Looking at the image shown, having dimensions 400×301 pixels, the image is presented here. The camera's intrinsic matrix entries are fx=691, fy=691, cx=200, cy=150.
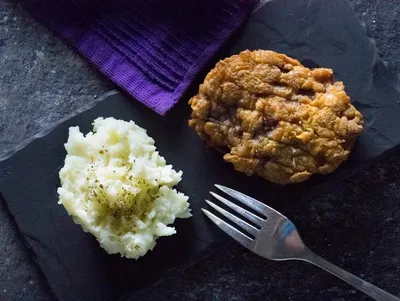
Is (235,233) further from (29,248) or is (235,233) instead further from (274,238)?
(29,248)

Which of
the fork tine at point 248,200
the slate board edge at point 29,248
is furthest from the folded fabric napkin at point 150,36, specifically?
the slate board edge at point 29,248

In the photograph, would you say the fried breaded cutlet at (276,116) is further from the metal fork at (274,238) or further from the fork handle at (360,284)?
the fork handle at (360,284)

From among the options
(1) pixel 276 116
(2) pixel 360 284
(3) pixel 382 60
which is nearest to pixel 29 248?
(1) pixel 276 116

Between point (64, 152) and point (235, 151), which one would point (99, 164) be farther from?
point (235, 151)

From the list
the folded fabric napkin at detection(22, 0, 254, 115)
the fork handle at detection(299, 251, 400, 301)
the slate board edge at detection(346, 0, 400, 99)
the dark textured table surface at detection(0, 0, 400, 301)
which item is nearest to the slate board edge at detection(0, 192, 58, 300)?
the dark textured table surface at detection(0, 0, 400, 301)

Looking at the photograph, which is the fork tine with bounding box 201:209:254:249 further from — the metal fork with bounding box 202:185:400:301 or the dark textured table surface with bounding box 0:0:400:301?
the dark textured table surface with bounding box 0:0:400:301
